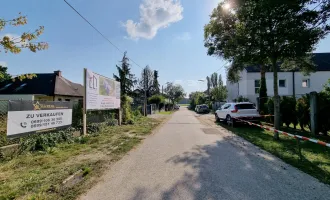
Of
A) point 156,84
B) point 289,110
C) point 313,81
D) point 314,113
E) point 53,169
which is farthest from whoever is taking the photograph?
point 156,84

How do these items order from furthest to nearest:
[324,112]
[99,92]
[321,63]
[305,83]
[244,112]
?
1. [321,63]
2. [305,83]
3. [244,112]
4. [99,92]
5. [324,112]

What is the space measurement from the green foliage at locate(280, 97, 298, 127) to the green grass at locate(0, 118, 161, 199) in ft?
33.9

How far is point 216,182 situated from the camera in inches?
163

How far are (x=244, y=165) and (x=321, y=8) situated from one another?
7.87 m

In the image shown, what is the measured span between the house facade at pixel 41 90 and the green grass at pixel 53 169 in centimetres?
2057

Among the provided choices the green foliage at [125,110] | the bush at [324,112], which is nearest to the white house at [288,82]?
the green foliage at [125,110]

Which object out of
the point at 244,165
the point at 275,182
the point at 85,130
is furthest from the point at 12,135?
the point at 275,182

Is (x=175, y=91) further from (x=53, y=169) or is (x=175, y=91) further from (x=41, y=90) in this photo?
(x=53, y=169)

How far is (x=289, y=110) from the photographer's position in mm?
12570

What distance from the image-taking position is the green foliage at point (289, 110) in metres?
12.2

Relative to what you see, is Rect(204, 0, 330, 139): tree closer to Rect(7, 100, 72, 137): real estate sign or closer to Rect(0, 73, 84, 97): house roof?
Rect(7, 100, 72, 137): real estate sign

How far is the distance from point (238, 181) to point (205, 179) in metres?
0.68

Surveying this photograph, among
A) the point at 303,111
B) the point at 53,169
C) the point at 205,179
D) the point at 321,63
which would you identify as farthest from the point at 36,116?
the point at 321,63

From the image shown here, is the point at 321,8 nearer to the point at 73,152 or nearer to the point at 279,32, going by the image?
the point at 279,32
